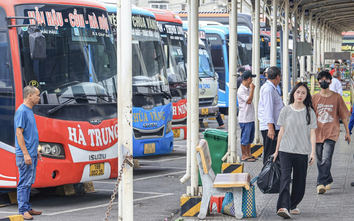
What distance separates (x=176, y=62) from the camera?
1600 cm

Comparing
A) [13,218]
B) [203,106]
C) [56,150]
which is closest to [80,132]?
[56,150]

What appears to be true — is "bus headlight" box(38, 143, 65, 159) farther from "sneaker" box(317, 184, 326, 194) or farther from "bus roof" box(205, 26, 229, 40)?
"bus roof" box(205, 26, 229, 40)

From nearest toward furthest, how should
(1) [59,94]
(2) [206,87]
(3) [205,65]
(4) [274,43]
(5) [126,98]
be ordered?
(5) [126,98]
(1) [59,94]
(4) [274,43]
(2) [206,87]
(3) [205,65]

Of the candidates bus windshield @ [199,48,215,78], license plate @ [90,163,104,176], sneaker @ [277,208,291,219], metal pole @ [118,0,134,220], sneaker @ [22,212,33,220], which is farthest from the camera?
bus windshield @ [199,48,215,78]

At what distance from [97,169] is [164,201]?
3.77 feet

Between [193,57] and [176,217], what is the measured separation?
220 cm

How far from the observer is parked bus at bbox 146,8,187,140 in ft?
47.2

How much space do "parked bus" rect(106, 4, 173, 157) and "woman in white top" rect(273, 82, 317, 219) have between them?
433 cm

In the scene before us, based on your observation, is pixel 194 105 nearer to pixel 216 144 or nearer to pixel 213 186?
pixel 213 186

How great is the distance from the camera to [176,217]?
7812 mm

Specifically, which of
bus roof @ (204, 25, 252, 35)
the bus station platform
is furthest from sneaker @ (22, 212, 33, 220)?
bus roof @ (204, 25, 252, 35)

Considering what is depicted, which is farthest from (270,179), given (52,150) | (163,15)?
(163,15)

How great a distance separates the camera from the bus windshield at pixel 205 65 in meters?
19.5

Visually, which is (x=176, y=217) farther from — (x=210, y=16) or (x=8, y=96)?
(x=210, y=16)
